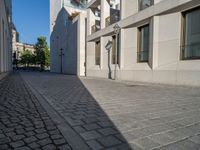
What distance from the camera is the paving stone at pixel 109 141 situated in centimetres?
248

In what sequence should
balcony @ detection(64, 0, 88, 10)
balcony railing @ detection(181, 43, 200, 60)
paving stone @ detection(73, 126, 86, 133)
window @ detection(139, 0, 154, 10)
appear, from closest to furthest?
paving stone @ detection(73, 126, 86, 133) < balcony railing @ detection(181, 43, 200, 60) < window @ detection(139, 0, 154, 10) < balcony @ detection(64, 0, 88, 10)

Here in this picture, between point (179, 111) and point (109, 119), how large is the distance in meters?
1.86

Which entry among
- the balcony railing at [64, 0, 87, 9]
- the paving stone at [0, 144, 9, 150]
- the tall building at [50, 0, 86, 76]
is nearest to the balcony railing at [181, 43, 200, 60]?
the paving stone at [0, 144, 9, 150]

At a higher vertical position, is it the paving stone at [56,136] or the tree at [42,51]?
the tree at [42,51]

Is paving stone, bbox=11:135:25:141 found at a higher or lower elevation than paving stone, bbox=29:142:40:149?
higher

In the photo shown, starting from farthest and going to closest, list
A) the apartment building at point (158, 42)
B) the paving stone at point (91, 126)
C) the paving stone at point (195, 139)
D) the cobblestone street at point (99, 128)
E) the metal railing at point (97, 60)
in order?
the metal railing at point (97, 60), the apartment building at point (158, 42), the paving stone at point (91, 126), the paving stone at point (195, 139), the cobblestone street at point (99, 128)

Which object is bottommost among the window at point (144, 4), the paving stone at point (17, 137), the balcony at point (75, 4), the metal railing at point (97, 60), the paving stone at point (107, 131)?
the paving stone at point (107, 131)

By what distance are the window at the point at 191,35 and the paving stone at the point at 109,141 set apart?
25.9 ft

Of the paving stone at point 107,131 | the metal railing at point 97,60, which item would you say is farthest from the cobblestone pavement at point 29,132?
the metal railing at point 97,60

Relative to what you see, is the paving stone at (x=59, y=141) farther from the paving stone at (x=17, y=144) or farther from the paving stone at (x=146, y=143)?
the paving stone at (x=146, y=143)

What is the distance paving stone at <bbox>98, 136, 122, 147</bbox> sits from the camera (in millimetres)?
2481

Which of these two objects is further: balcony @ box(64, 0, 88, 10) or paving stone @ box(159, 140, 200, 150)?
balcony @ box(64, 0, 88, 10)

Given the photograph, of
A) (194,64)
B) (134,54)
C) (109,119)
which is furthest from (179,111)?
(134,54)

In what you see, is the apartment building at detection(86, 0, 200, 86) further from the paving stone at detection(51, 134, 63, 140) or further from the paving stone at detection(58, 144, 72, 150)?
the paving stone at detection(58, 144, 72, 150)
